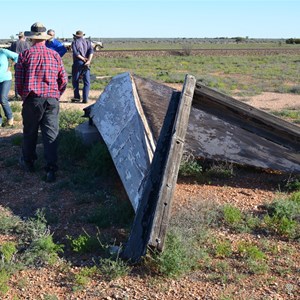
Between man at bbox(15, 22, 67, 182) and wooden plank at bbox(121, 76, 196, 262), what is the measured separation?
5.51 ft

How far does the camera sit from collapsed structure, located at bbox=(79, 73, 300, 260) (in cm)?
429

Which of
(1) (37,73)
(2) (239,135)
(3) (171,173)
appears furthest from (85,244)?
(2) (239,135)

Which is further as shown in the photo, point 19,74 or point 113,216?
point 19,74

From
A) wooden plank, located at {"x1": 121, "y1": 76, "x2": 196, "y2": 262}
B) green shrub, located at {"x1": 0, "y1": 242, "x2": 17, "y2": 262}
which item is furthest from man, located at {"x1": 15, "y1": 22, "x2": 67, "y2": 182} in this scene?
green shrub, located at {"x1": 0, "y1": 242, "x2": 17, "y2": 262}

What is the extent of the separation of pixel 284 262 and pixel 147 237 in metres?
1.19

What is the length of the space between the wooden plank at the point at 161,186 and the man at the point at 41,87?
168cm

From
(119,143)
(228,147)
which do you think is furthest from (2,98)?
(228,147)

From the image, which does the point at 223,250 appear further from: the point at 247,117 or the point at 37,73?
the point at 37,73

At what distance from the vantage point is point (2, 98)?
8969 millimetres

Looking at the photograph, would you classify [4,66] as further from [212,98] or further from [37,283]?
[37,283]

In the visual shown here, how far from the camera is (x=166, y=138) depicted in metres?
4.98

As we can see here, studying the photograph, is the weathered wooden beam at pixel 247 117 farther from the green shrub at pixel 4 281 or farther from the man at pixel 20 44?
the man at pixel 20 44

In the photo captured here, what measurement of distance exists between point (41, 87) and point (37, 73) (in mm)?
175

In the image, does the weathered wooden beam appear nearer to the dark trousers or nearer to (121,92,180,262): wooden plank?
(121,92,180,262): wooden plank
